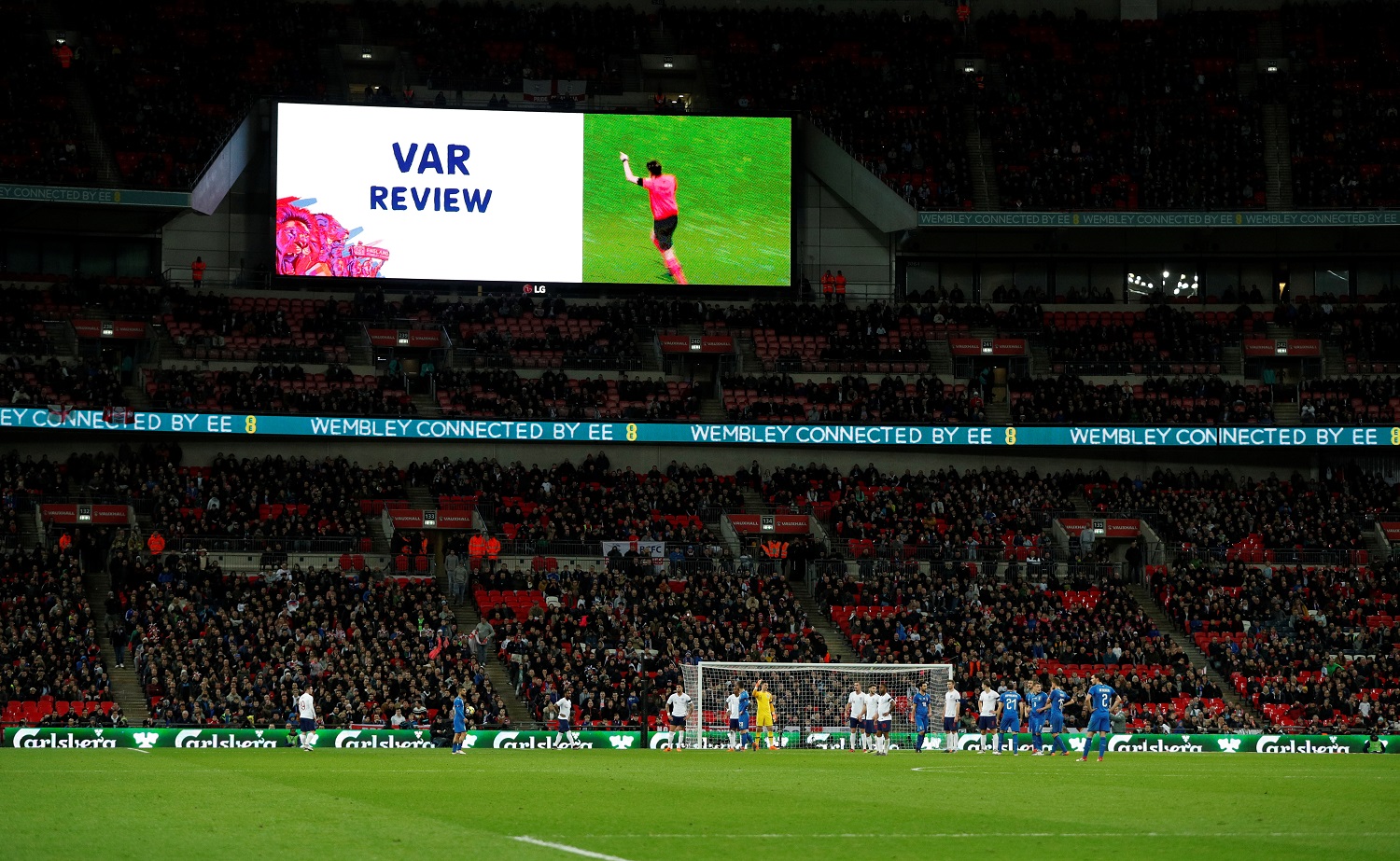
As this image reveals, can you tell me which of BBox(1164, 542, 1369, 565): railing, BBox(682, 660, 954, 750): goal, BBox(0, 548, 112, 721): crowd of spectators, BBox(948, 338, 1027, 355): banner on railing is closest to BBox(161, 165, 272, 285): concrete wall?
BBox(0, 548, 112, 721): crowd of spectators

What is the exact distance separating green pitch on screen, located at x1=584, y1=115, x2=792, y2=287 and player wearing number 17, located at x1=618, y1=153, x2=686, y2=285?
18 cm

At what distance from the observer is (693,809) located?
18.0 metres

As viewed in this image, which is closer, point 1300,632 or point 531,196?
point 1300,632

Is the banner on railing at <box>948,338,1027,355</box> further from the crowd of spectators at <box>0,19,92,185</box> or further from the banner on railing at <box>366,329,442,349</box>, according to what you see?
the crowd of spectators at <box>0,19,92,185</box>

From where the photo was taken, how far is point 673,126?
54.6 meters

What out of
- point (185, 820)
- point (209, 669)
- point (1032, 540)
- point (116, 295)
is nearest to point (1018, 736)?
point (1032, 540)

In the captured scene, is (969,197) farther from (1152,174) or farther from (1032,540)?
(1032,540)

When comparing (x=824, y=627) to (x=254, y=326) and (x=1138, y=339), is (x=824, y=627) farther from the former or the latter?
(x=254, y=326)

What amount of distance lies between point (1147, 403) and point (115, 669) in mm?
30674

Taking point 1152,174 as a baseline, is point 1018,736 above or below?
below

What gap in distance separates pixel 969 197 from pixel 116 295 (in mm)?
27654

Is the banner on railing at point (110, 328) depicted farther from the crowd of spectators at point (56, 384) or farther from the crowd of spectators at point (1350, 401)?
the crowd of spectators at point (1350, 401)

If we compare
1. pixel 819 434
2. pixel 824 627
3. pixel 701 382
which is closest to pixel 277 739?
pixel 824 627

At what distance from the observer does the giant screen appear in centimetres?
5228
